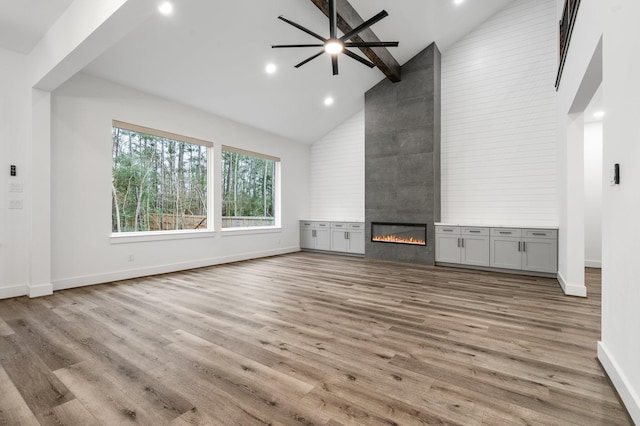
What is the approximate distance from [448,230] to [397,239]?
3.49ft

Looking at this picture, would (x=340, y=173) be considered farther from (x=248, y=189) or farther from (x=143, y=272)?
(x=143, y=272)

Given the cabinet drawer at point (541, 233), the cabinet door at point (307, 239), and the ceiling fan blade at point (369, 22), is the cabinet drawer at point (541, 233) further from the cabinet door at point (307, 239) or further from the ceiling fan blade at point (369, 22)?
the cabinet door at point (307, 239)

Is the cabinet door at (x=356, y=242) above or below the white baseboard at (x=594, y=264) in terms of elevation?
above

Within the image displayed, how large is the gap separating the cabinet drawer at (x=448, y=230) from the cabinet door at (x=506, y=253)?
2.00ft

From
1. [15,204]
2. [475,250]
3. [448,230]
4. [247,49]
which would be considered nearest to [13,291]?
[15,204]

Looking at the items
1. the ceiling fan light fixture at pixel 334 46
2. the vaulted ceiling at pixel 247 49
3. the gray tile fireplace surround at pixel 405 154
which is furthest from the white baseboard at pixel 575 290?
the vaulted ceiling at pixel 247 49

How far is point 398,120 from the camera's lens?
6.68m

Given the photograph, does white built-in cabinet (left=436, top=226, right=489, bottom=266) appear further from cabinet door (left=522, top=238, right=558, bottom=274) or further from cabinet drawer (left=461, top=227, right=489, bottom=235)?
cabinet door (left=522, top=238, right=558, bottom=274)

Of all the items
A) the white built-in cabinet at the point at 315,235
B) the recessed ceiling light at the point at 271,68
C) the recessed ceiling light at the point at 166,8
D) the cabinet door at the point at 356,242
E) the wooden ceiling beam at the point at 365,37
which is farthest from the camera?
the white built-in cabinet at the point at 315,235

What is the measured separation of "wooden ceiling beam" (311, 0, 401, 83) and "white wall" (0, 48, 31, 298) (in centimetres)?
389

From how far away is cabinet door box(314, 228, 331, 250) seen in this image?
7953mm

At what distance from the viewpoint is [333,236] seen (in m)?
7.86

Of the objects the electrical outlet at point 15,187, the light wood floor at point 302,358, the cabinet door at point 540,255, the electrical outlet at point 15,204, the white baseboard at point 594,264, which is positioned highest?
the electrical outlet at point 15,187

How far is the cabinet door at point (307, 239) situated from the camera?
27.2 ft
